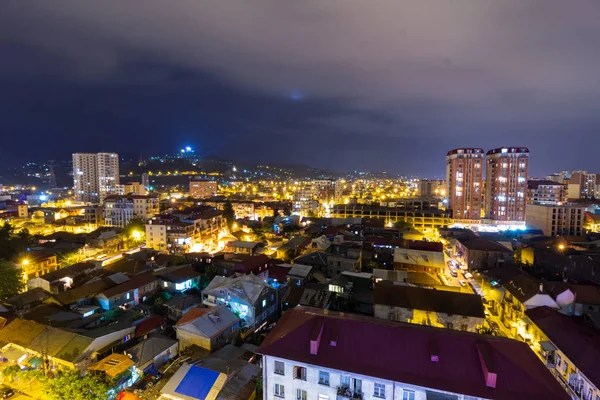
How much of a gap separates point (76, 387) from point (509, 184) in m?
53.4

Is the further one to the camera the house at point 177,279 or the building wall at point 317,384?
the house at point 177,279

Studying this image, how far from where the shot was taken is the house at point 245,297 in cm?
1588

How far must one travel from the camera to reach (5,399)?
11281 millimetres

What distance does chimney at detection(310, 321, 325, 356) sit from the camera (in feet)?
29.8

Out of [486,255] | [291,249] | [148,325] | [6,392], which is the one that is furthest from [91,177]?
[486,255]

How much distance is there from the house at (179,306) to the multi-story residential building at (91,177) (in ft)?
225

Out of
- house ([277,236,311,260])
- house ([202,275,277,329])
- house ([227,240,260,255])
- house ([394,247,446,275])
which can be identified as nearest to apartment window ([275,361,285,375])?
house ([202,275,277,329])

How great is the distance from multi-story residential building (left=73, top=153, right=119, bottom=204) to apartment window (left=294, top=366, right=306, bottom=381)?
258 ft

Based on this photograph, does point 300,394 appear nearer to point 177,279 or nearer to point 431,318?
point 431,318

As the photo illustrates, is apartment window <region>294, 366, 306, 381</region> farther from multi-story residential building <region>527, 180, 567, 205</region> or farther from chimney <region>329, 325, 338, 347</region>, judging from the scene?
multi-story residential building <region>527, 180, 567, 205</region>

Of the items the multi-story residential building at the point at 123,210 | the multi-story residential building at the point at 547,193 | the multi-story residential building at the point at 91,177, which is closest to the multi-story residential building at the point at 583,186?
the multi-story residential building at the point at 547,193

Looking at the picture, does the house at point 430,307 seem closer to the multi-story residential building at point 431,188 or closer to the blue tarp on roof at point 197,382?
the blue tarp on roof at point 197,382

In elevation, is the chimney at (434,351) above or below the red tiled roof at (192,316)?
above

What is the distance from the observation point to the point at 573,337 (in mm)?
12758
